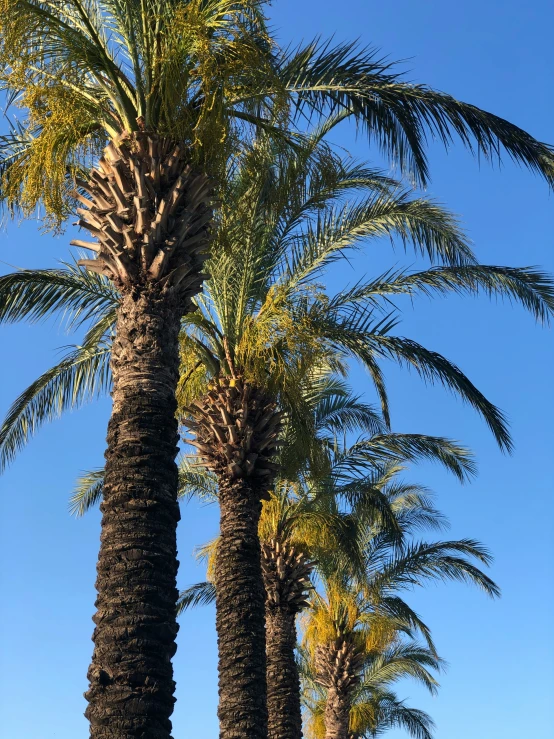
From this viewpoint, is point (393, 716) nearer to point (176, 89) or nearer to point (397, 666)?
point (397, 666)

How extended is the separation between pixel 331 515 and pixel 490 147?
401 inches

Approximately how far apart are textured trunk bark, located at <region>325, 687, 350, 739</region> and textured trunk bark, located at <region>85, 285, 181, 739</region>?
17.3 metres

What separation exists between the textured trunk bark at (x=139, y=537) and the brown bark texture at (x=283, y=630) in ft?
30.4

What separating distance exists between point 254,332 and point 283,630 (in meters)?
7.10

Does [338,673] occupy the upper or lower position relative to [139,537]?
upper

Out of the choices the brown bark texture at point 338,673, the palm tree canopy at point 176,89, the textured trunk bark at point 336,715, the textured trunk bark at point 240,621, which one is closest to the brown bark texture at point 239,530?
the textured trunk bark at point 240,621

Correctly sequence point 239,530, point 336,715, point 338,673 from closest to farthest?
point 239,530
point 338,673
point 336,715

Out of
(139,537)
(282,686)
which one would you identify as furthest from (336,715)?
(139,537)

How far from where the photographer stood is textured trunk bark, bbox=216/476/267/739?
11453 millimetres

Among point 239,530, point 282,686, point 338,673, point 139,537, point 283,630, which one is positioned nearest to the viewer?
point 139,537

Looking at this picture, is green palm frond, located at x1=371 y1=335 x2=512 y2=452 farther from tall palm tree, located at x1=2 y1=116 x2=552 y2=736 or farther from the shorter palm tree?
the shorter palm tree

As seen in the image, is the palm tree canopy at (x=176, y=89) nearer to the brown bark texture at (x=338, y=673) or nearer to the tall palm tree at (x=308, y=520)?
the tall palm tree at (x=308, y=520)

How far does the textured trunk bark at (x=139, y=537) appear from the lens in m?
6.78

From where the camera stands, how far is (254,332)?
12.3 m
